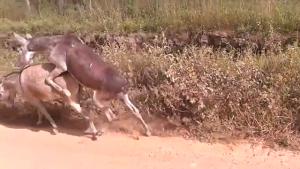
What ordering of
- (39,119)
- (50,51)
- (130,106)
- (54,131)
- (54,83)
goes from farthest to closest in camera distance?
1. (39,119)
2. (54,131)
3. (50,51)
4. (54,83)
5. (130,106)

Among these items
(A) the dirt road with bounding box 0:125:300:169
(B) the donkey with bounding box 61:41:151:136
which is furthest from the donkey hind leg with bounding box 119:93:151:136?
(A) the dirt road with bounding box 0:125:300:169

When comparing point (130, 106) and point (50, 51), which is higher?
point (50, 51)

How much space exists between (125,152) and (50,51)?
1.71 meters

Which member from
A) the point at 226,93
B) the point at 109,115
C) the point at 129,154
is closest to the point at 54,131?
the point at 109,115

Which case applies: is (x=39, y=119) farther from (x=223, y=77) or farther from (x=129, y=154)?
(x=223, y=77)

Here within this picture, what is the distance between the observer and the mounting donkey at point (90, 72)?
305 inches

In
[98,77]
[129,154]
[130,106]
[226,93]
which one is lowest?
[129,154]

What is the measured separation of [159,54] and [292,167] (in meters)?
2.70

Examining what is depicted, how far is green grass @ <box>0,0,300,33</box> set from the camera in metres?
9.53

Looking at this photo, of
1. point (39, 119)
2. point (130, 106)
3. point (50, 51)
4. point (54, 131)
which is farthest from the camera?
point (39, 119)

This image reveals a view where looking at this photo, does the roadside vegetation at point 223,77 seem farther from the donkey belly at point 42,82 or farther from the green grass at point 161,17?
the donkey belly at point 42,82

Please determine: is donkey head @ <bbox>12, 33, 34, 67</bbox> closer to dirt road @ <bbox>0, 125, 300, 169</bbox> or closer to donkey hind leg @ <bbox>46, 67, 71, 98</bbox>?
donkey hind leg @ <bbox>46, 67, 71, 98</bbox>

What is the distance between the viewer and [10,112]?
9.08 metres

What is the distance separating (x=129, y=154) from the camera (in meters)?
7.55
